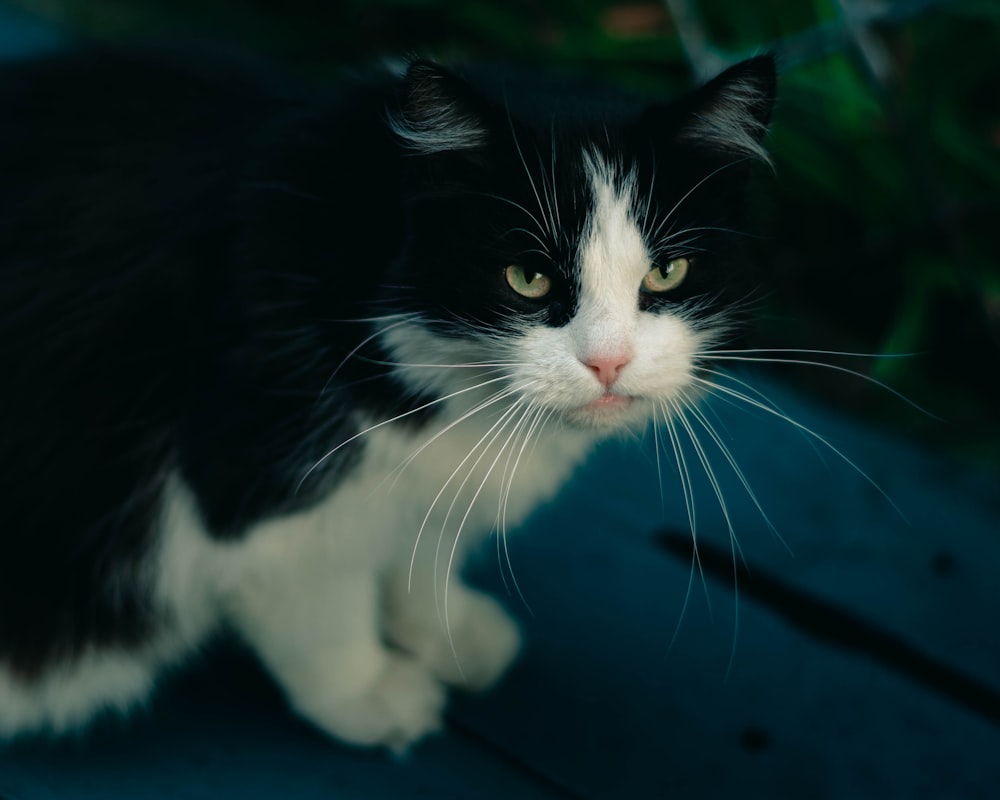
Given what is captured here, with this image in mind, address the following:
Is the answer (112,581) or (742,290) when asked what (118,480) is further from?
(742,290)

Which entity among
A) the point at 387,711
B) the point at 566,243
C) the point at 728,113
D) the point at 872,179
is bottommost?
the point at 387,711

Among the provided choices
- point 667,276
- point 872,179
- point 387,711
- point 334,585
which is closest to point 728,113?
point 667,276

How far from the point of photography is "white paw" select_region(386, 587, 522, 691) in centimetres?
119

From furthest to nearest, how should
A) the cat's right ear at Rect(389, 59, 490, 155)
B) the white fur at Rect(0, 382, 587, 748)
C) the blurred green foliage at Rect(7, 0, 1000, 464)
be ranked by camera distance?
the blurred green foliage at Rect(7, 0, 1000, 464) → the white fur at Rect(0, 382, 587, 748) → the cat's right ear at Rect(389, 59, 490, 155)

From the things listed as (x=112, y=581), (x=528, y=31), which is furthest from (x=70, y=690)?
(x=528, y=31)

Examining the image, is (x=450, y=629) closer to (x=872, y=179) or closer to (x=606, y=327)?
(x=606, y=327)

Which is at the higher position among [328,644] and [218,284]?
[218,284]

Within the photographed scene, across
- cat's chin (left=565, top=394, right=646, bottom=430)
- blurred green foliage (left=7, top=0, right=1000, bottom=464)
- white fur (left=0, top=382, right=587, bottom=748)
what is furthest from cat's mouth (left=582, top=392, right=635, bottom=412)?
blurred green foliage (left=7, top=0, right=1000, bottom=464)

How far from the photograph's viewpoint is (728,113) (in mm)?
889

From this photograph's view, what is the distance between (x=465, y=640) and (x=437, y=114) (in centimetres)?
59

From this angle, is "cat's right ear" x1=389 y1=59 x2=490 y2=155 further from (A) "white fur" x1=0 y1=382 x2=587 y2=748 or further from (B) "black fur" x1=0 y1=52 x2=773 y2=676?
(A) "white fur" x1=0 y1=382 x2=587 y2=748

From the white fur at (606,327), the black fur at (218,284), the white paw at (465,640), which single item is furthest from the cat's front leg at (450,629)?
the white fur at (606,327)

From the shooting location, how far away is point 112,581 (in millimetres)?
1033

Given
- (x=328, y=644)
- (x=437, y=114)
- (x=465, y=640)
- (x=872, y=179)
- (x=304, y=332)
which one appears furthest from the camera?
(x=872, y=179)
